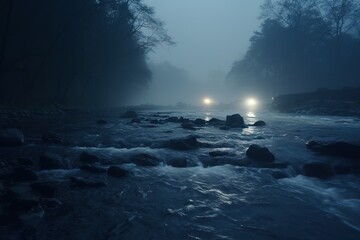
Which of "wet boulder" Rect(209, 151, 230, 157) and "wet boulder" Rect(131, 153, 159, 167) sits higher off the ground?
"wet boulder" Rect(209, 151, 230, 157)

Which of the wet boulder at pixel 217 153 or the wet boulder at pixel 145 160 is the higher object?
the wet boulder at pixel 217 153

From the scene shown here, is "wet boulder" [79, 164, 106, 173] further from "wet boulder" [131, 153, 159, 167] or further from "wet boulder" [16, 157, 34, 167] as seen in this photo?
"wet boulder" [16, 157, 34, 167]

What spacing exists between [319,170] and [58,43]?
21663mm

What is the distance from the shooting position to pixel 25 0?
19391 millimetres

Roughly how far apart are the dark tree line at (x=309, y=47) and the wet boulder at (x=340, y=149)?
122ft

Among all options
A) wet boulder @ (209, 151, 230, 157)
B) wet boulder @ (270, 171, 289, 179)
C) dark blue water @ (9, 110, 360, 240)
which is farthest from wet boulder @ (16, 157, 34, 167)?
wet boulder @ (270, 171, 289, 179)

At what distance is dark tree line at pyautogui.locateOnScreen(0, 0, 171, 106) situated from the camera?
19.8 metres

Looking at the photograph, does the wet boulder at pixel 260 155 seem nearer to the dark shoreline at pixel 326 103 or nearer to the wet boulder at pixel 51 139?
the wet boulder at pixel 51 139

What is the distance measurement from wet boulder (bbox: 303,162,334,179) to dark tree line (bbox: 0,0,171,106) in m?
17.6

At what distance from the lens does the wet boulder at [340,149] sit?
25.7 feet

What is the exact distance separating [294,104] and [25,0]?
25365 millimetres

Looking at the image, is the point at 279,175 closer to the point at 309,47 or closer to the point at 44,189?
the point at 44,189

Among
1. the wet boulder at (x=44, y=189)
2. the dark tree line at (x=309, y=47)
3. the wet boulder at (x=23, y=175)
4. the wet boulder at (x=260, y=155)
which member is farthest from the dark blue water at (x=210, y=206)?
the dark tree line at (x=309, y=47)

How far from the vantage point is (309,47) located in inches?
1791
